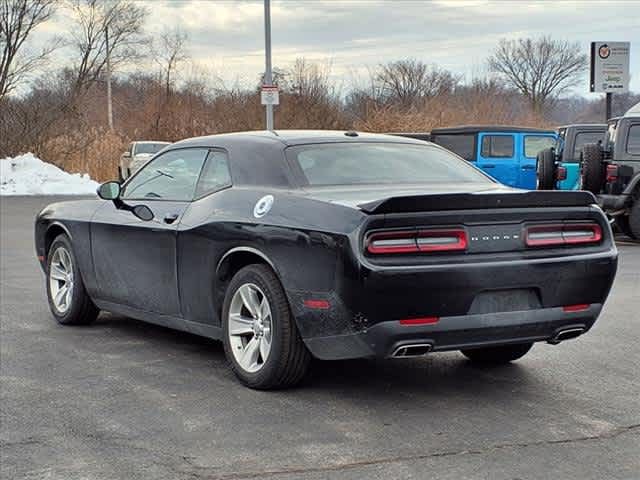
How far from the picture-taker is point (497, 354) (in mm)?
6379

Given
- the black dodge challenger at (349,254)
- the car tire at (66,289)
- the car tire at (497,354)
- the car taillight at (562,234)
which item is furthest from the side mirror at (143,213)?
the car taillight at (562,234)

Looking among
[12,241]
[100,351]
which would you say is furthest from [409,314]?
[12,241]

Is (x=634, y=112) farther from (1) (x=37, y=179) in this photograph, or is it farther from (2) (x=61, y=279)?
(1) (x=37, y=179)

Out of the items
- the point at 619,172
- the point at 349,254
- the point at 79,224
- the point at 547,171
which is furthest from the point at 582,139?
the point at 349,254

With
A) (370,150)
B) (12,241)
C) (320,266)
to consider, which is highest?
(370,150)

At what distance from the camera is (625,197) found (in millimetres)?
14602

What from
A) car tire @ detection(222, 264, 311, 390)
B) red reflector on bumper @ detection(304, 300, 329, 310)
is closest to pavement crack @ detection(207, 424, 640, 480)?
red reflector on bumper @ detection(304, 300, 329, 310)

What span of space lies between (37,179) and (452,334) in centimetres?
2652

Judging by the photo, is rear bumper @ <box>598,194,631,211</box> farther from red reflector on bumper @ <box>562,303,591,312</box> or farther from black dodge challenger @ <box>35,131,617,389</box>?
red reflector on bumper @ <box>562,303,591,312</box>

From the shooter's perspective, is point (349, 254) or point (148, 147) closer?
point (349, 254)

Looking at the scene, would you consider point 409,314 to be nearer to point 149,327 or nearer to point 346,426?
point 346,426

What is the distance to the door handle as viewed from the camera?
6.47 m

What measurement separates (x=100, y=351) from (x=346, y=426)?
2.53 metres

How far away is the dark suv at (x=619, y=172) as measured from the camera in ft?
48.1
